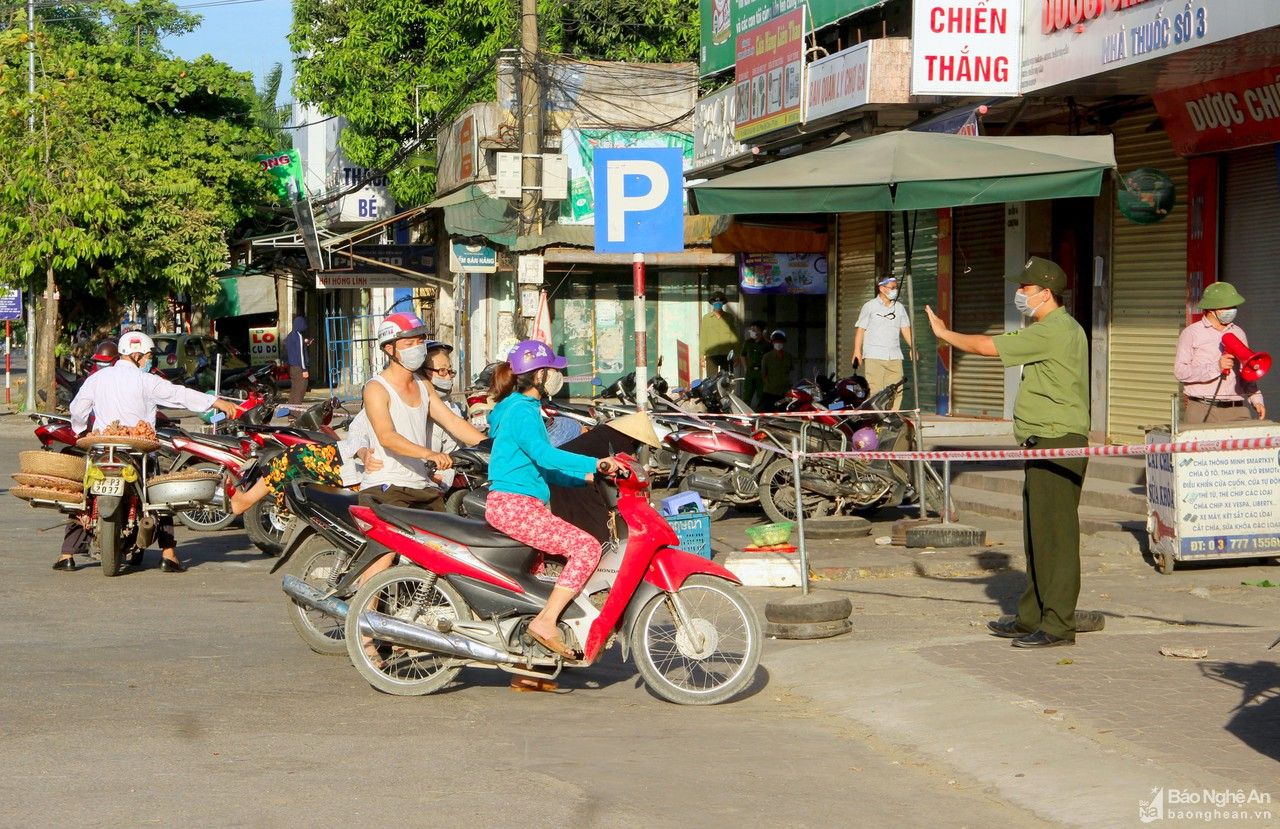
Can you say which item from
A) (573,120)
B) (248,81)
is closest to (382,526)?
(573,120)

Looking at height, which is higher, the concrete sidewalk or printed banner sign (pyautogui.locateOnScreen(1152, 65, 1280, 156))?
printed banner sign (pyautogui.locateOnScreen(1152, 65, 1280, 156))

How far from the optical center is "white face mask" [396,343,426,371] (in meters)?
8.25

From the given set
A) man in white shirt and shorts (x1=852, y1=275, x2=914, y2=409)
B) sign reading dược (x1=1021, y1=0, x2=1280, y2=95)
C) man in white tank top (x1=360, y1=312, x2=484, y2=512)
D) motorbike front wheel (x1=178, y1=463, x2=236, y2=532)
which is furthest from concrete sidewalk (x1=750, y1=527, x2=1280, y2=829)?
motorbike front wheel (x1=178, y1=463, x2=236, y2=532)

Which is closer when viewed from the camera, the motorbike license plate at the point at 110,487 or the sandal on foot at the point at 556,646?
the sandal on foot at the point at 556,646

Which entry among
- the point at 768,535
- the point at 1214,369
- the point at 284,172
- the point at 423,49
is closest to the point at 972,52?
the point at 1214,369

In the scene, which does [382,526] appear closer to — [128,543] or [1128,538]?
[128,543]

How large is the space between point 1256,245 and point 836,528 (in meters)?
5.02

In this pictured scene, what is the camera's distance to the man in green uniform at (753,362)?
83.6ft

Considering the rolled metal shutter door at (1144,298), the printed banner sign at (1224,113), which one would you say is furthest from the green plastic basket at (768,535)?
A: the printed banner sign at (1224,113)

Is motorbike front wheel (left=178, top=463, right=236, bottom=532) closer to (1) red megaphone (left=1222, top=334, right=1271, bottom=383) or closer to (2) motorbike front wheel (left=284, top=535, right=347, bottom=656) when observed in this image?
(2) motorbike front wheel (left=284, top=535, right=347, bottom=656)

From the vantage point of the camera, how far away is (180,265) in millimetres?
34156

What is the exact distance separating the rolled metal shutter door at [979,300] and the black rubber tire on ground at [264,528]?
378 inches

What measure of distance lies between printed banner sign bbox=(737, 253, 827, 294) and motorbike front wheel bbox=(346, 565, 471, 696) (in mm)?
18768

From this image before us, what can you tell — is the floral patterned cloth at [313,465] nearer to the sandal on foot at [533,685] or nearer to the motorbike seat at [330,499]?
the motorbike seat at [330,499]
